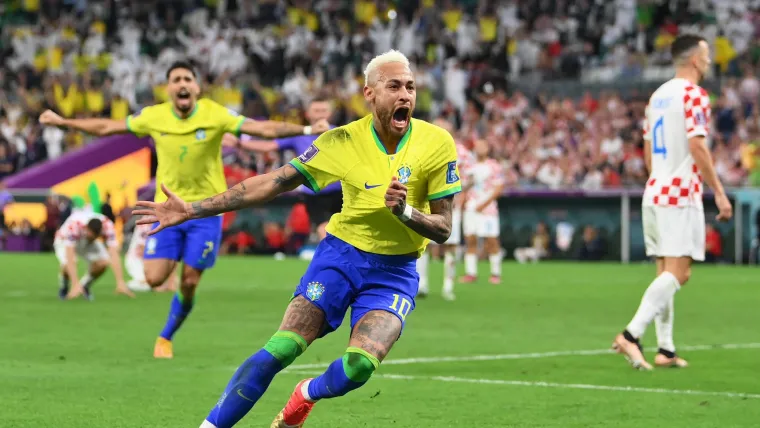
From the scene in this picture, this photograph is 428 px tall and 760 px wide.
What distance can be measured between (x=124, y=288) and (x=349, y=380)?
44.1 feet

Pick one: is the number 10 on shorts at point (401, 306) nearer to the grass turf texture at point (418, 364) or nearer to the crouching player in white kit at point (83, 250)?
the grass turf texture at point (418, 364)

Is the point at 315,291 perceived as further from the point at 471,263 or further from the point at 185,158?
the point at 471,263

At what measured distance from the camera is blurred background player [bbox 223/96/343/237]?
13523 millimetres

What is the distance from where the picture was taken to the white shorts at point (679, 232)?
11.0m

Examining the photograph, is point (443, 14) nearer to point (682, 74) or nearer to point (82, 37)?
point (82, 37)

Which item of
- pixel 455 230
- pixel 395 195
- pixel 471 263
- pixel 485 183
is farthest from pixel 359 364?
pixel 485 183

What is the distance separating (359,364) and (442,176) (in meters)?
1.09

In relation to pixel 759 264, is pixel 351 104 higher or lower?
higher

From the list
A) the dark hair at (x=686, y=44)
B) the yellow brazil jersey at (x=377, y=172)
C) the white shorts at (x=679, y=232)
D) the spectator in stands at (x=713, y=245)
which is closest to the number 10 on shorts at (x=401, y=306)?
the yellow brazil jersey at (x=377, y=172)

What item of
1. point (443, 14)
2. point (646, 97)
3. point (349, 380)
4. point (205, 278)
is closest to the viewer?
point (349, 380)

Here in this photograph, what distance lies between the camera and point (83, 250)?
1903cm

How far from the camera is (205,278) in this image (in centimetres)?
2298

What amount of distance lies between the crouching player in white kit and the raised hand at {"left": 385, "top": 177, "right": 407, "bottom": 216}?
13.0 meters

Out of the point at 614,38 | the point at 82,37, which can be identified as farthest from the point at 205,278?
the point at 82,37
